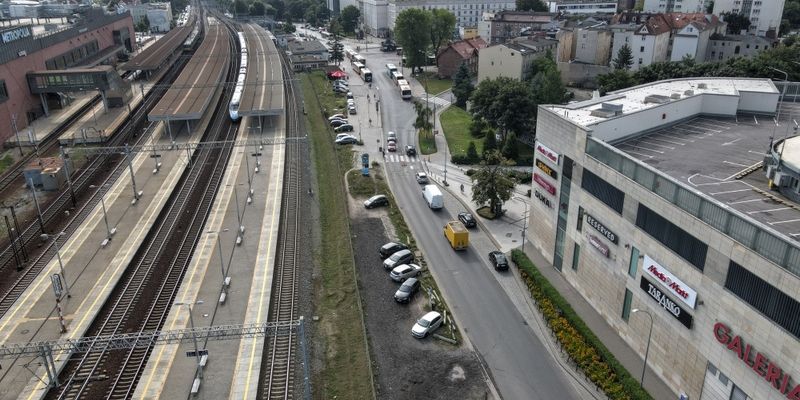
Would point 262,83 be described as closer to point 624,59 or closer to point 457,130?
point 457,130

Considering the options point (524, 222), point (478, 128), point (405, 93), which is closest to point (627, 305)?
point (524, 222)

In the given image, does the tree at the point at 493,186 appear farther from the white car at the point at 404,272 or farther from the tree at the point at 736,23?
the tree at the point at 736,23

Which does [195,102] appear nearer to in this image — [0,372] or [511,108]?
[511,108]

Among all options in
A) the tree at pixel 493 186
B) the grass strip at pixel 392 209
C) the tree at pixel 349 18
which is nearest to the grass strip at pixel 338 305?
the grass strip at pixel 392 209

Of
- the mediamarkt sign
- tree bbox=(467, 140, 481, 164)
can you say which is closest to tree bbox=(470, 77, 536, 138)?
tree bbox=(467, 140, 481, 164)

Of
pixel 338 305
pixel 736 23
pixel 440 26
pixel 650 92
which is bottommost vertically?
pixel 338 305

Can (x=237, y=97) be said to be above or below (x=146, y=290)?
above

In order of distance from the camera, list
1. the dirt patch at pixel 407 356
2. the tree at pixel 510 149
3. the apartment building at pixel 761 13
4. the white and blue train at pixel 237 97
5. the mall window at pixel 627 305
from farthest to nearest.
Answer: the apartment building at pixel 761 13, the white and blue train at pixel 237 97, the tree at pixel 510 149, the mall window at pixel 627 305, the dirt patch at pixel 407 356

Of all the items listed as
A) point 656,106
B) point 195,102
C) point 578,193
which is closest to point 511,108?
point 656,106
